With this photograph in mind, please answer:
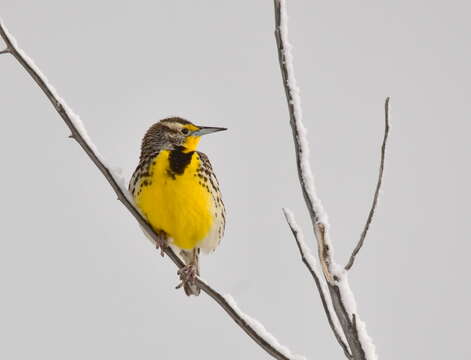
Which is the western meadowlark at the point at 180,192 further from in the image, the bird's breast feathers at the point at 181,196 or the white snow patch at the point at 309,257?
the white snow patch at the point at 309,257

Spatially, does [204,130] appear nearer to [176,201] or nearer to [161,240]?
[176,201]

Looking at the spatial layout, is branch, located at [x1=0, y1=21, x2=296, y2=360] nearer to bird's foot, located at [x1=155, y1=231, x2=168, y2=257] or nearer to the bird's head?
bird's foot, located at [x1=155, y1=231, x2=168, y2=257]

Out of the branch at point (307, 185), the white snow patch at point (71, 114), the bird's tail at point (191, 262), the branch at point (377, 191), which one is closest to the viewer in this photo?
the branch at point (307, 185)

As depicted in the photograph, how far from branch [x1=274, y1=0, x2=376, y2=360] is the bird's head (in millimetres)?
2653

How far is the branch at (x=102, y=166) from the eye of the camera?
192 cm

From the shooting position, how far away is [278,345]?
1.89m

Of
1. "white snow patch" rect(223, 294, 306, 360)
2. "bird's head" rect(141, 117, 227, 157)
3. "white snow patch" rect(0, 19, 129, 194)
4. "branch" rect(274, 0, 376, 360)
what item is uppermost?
"bird's head" rect(141, 117, 227, 157)

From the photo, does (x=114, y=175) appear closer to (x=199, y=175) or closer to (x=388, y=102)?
(x=388, y=102)

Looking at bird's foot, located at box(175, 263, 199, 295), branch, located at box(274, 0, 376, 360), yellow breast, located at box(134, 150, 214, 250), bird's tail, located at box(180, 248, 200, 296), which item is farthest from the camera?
bird's tail, located at box(180, 248, 200, 296)

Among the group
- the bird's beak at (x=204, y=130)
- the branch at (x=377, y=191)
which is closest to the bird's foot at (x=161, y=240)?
the bird's beak at (x=204, y=130)

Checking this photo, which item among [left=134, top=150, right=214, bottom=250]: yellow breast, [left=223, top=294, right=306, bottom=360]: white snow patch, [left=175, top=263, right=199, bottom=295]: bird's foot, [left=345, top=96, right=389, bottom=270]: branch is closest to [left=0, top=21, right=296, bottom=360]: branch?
[left=223, top=294, right=306, bottom=360]: white snow patch

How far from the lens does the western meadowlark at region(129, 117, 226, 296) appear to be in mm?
4152

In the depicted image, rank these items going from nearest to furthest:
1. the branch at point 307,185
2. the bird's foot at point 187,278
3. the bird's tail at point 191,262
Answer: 1. the branch at point 307,185
2. the bird's foot at point 187,278
3. the bird's tail at point 191,262

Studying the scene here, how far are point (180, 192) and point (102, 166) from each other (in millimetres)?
1706
